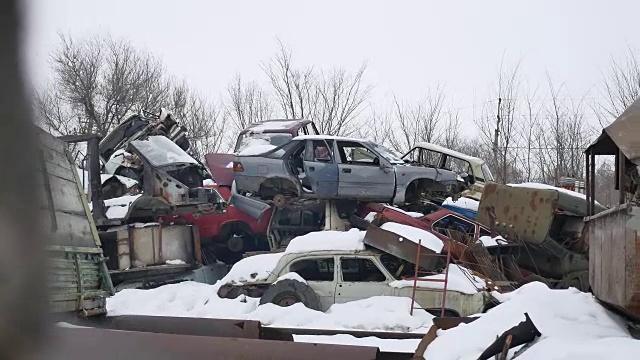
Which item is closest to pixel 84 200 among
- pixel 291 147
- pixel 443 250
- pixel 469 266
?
pixel 443 250

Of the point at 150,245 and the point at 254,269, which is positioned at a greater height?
the point at 150,245

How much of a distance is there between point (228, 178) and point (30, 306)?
12264 millimetres

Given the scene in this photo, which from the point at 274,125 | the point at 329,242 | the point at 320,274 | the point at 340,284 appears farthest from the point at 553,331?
the point at 274,125

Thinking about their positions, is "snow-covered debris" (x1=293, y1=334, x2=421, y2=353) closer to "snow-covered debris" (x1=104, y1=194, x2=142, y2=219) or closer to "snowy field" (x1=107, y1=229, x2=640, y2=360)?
"snowy field" (x1=107, y1=229, x2=640, y2=360)

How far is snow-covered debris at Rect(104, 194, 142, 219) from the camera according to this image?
11.7m

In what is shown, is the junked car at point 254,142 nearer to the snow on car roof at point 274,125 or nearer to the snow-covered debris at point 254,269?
the snow on car roof at point 274,125

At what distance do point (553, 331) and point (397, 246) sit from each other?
4.43m

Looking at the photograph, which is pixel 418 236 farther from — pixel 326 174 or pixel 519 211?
pixel 326 174

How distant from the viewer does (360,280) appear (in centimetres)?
918

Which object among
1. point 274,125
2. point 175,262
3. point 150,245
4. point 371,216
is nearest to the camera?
point 150,245

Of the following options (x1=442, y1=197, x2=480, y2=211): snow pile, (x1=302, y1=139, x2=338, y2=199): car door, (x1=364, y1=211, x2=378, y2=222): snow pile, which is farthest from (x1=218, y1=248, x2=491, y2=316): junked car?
(x1=442, y1=197, x2=480, y2=211): snow pile

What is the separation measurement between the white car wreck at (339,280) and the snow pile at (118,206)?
323 centimetres

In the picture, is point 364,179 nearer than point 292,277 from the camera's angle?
No

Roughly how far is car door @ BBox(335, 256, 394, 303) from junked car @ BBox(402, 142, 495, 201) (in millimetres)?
5917
